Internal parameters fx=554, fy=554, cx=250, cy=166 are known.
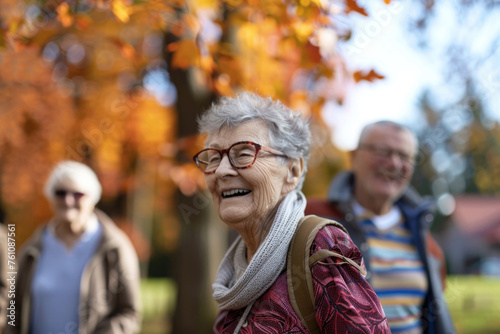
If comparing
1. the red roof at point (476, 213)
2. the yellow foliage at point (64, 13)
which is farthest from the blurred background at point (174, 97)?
the red roof at point (476, 213)

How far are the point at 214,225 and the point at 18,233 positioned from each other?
1288 cm

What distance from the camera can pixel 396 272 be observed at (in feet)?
10.6

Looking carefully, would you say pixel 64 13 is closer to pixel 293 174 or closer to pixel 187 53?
pixel 187 53

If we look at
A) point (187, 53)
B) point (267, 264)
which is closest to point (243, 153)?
point (267, 264)

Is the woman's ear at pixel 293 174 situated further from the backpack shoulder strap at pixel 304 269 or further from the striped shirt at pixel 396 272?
the striped shirt at pixel 396 272

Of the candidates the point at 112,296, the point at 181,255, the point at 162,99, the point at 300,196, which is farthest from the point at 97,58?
the point at 300,196

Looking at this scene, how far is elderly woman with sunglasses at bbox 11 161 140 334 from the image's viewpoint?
373 cm

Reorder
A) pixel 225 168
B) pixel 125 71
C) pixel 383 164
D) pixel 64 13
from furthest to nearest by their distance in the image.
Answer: pixel 125 71, pixel 64 13, pixel 383 164, pixel 225 168

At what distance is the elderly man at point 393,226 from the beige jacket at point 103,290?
1.42 meters

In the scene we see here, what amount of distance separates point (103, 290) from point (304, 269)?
2310mm

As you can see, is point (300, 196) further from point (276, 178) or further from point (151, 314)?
point (151, 314)

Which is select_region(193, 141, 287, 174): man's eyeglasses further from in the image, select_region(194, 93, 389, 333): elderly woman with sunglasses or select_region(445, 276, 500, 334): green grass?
select_region(445, 276, 500, 334): green grass

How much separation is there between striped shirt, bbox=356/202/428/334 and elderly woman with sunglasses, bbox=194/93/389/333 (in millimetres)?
1110

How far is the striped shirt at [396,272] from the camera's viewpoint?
10.2 feet
